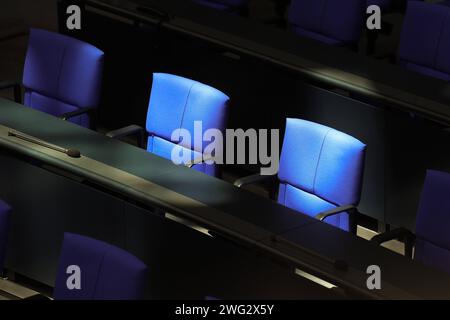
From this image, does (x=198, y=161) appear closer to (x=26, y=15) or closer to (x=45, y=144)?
(x=45, y=144)

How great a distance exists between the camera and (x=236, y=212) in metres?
5.00

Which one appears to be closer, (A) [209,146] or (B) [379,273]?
(B) [379,273]

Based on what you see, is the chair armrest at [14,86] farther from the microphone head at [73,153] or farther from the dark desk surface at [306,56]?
the microphone head at [73,153]

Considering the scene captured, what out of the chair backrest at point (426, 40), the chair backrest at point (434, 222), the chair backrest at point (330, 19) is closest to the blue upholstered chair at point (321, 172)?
the chair backrest at point (434, 222)

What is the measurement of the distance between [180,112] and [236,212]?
1.18 m

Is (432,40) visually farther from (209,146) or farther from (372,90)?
(209,146)

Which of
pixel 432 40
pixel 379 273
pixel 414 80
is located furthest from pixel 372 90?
pixel 379 273

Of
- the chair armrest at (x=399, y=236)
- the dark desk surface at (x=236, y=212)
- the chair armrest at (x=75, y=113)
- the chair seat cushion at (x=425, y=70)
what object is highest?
the chair seat cushion at (x=425, y=70)

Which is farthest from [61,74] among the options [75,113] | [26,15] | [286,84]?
[26,15]

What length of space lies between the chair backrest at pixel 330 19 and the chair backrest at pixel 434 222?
8.41 feet

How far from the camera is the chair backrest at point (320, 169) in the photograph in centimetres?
546

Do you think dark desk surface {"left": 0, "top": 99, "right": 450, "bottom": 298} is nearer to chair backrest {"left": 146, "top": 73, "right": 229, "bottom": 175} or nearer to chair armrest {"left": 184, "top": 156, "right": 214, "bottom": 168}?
chair armrest {"left": 184, "top": 156, "right": 214, "bottom": 168}
